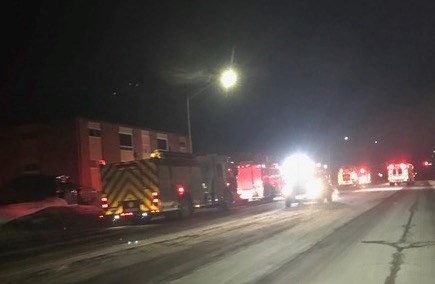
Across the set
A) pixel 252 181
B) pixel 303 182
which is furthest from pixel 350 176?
pixel 303 182

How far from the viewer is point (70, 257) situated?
14.1 metres

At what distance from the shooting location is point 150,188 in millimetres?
25344

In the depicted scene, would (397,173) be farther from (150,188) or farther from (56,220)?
(56,220)

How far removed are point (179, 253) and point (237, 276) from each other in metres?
3.64

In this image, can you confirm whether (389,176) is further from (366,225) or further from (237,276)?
(237,276)

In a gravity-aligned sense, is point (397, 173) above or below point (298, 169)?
below

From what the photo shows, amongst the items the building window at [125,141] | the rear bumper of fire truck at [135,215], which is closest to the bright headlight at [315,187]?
the rear bumper of fire truck at [135,215]

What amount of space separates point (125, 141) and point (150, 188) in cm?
2430

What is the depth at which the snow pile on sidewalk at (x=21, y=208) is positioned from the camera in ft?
95.0

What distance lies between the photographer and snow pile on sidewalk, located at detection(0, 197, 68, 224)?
28953mm

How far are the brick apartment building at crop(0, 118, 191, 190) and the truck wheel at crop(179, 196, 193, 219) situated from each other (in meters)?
13.9

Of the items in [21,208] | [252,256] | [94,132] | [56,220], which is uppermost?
[94,132]

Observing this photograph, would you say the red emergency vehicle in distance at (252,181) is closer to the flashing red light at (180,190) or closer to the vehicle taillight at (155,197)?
the flashing red light at (180,190)

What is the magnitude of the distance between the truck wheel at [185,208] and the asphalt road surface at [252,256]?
7300 mm
